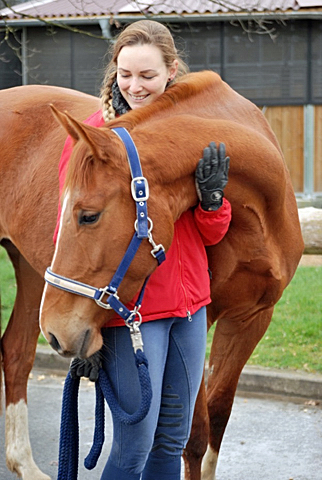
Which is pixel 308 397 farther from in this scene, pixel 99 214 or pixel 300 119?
pixel 300 119

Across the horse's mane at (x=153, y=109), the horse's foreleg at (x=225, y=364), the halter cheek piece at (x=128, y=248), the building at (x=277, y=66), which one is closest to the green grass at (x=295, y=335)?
the horse's foreleg at (x=225, y=364)

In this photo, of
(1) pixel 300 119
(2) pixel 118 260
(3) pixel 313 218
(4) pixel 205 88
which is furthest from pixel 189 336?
(1) pixel 300 119

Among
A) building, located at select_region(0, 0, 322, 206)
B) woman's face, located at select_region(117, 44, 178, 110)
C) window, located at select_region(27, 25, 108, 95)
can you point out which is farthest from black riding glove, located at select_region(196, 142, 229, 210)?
window, located at select_region(27, 25, 108, 95)

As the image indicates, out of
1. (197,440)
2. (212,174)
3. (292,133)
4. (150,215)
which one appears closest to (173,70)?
(212,174)

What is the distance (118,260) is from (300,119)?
9733 mm

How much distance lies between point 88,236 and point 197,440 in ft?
4.58

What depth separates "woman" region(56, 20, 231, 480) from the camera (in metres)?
2.28

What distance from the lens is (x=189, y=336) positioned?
7.94 feet

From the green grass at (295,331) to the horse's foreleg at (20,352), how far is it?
1774 millimetres

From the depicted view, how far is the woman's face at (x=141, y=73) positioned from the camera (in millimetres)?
2391

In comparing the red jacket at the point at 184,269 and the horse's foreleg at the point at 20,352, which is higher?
the red jacket at the point at 184,269

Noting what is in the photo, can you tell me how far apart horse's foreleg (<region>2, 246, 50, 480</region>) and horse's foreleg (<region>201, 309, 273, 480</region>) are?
0.96m

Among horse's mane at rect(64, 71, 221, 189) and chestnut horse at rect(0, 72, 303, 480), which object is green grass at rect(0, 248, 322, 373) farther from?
horse's mane at rect(64, 71, 221, 189)

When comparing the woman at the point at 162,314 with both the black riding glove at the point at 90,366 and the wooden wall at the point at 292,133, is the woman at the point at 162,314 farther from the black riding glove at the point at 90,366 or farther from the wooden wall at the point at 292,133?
the wooden wall at the point at 292,133
